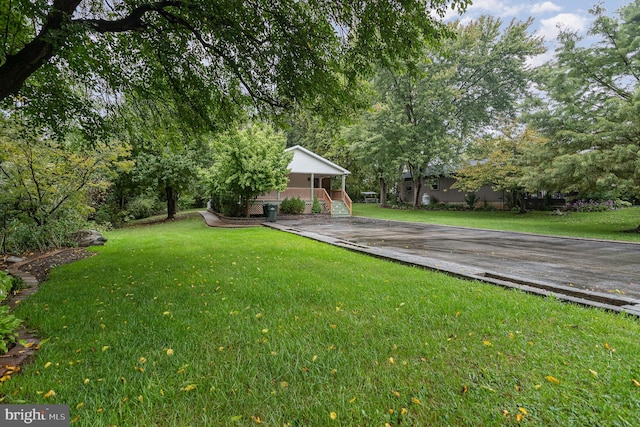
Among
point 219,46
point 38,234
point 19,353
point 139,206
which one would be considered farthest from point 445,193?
point 19,353

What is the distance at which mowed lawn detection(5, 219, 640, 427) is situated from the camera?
204 centimetres

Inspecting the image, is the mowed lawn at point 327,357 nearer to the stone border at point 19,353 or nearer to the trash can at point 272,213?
the stone border at point 19,353

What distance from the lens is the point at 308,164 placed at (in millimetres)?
22781

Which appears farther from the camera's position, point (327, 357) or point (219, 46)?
point (219, 46)

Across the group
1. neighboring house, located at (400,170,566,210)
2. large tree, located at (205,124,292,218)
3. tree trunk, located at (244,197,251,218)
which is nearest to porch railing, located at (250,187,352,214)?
tree trunk, located at (244,197,251,218)

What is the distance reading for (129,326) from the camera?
11.1ft

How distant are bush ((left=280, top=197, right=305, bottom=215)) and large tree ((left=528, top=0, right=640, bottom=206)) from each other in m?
12.7

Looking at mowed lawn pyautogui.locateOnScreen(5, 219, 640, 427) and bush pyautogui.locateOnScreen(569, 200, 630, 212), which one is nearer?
mowed lawn pyautogui.locateOnScreen(5, 219, 640, 427)

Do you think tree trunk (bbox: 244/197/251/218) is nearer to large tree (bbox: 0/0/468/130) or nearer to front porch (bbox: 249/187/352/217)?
front porch (bbox: 249/187/352/217)

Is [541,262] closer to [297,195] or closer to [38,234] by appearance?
[38,234]

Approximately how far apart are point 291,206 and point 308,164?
3.92m

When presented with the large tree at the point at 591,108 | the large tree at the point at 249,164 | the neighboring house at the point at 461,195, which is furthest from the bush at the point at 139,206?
the large tree at the point at 591,108

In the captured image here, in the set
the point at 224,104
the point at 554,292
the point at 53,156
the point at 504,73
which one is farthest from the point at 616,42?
the point at 53,156

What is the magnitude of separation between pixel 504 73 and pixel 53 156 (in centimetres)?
3170
